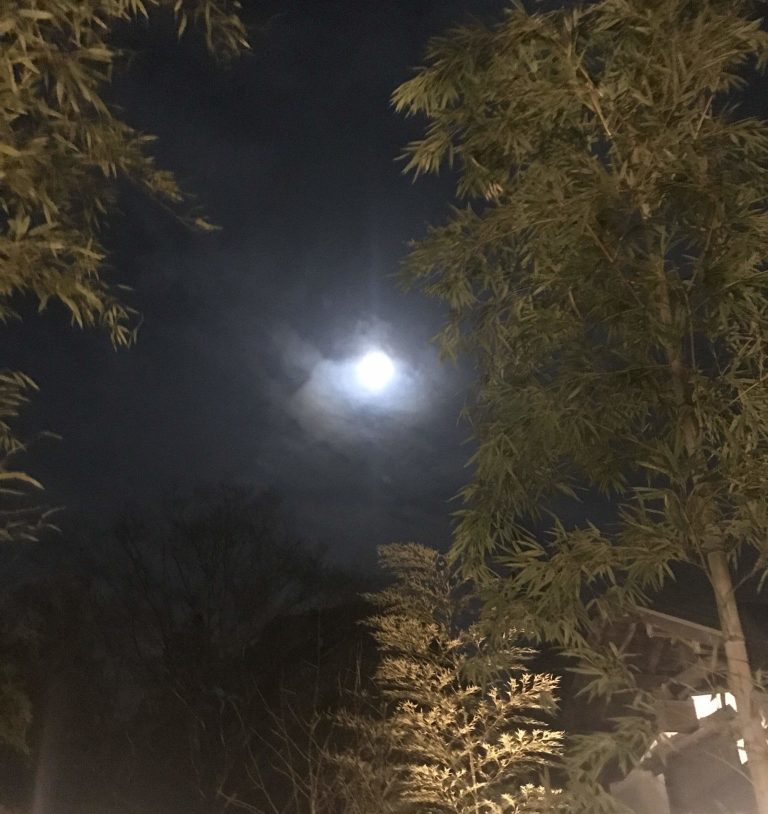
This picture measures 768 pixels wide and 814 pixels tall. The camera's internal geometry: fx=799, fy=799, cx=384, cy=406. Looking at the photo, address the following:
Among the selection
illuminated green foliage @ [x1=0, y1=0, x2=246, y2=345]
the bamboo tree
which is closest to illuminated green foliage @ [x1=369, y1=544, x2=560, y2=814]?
the bamboo tree

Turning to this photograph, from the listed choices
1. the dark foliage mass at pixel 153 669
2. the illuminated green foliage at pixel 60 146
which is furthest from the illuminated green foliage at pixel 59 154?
the dark foliage mass at pixel 153 669

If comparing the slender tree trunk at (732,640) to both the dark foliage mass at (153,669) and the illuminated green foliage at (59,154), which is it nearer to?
the illuminated green foliage at (59,154)

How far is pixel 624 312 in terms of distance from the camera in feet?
9.16

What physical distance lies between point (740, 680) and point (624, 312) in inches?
50.1

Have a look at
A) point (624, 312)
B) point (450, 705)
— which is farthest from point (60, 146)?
point (450, 705)

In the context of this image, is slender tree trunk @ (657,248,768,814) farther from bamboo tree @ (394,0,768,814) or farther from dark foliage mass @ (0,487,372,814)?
dark foliage mass @ (0,487,372,814)

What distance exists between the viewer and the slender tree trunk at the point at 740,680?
251 centimetres

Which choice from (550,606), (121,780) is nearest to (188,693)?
(121,780)

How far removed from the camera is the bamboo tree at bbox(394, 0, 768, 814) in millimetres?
2652

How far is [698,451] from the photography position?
2645 mm

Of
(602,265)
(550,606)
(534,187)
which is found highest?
(534,187)

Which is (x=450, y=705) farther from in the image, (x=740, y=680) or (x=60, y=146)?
(x=60, y=146)

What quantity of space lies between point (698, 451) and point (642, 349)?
0.41 metres

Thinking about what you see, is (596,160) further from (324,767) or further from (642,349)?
(324,767)
